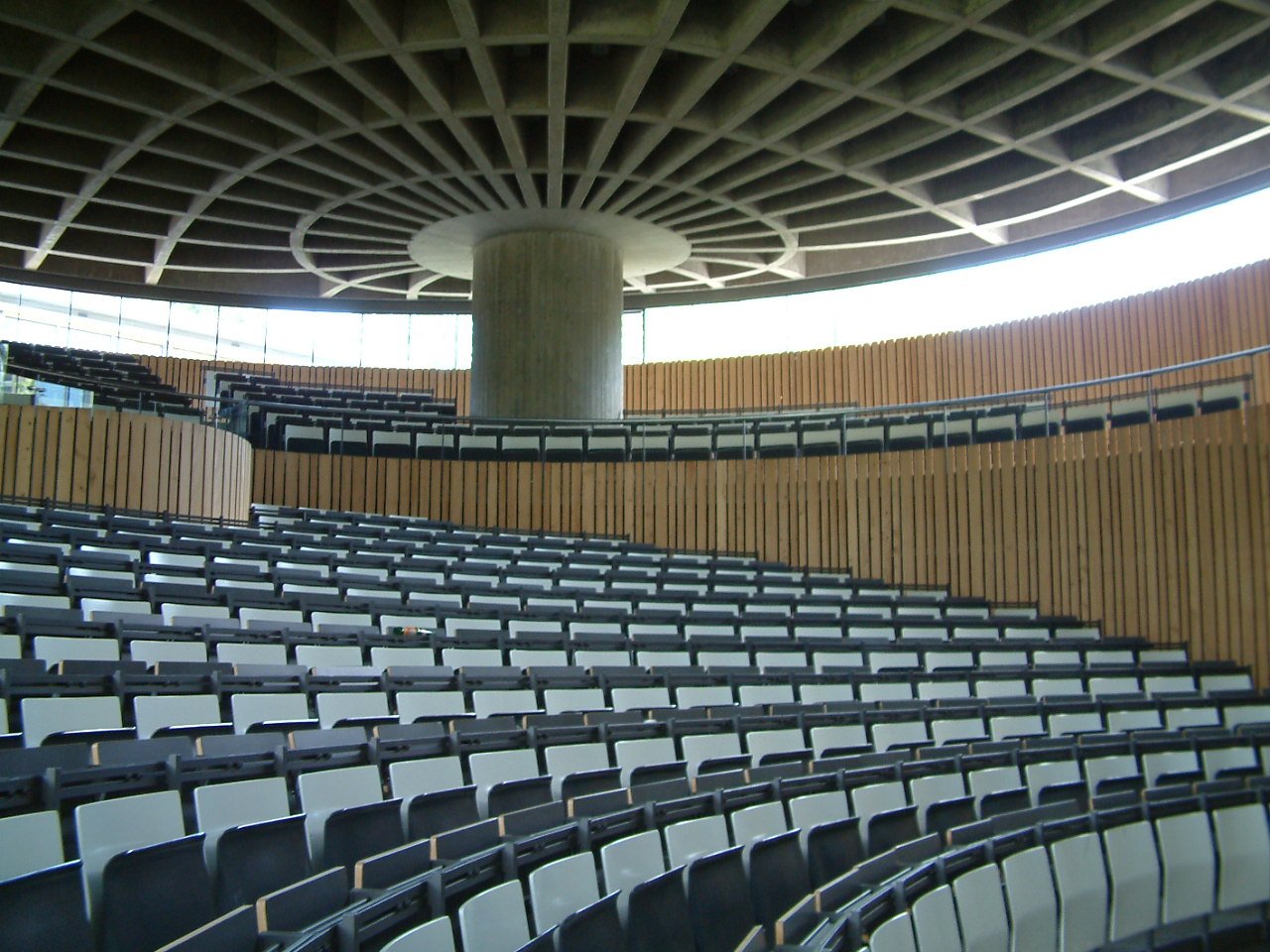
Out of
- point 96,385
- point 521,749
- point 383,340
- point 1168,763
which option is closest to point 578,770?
point 521,749

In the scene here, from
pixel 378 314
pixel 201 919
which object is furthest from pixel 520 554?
pixel 378 314

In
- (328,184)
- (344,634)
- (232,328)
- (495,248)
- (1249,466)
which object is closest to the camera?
(344,634)

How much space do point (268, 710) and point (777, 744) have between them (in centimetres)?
302

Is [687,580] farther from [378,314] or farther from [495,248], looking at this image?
[378,314]

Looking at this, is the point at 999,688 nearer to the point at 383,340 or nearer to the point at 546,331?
the point at 546,331

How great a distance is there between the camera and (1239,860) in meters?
5.84

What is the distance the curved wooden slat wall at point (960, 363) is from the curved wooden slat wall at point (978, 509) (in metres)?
3.23

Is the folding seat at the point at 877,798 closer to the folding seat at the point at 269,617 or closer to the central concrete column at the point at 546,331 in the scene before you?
the folding seat at the point at 269,617

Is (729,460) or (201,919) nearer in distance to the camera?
(201,919)

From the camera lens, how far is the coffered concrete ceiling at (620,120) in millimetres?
11906

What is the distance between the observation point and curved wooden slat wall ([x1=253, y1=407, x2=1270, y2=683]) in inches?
432

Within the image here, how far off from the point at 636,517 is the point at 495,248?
16.9ft

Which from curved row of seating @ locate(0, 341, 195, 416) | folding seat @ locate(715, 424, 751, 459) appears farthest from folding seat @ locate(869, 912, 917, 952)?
folding seat @ locate(715, 424, 751, 459)

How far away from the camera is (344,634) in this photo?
7.63 metres
